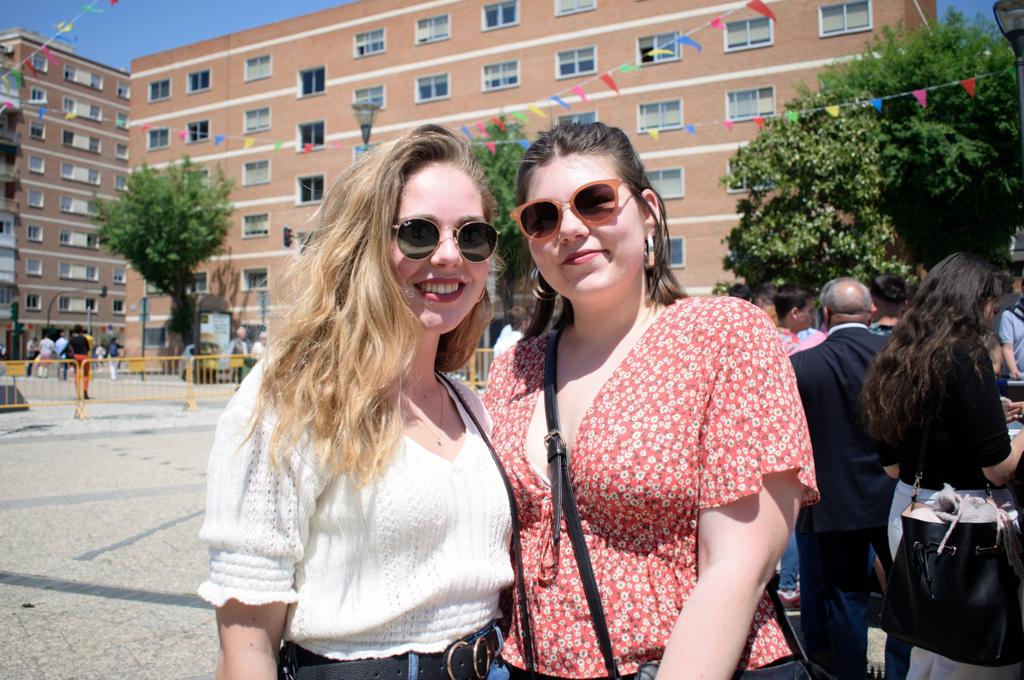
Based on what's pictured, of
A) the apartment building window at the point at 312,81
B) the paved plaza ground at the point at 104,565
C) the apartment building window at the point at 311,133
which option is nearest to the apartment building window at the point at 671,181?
the apartment building window at the point at 311,133

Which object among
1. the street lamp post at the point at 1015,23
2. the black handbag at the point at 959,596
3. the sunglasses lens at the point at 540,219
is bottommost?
the black handbag at the point at 959,596

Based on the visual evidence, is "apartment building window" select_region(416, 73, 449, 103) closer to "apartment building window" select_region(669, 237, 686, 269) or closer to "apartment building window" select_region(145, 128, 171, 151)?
"apartment building window" select_region(669, 237, 686, 269)

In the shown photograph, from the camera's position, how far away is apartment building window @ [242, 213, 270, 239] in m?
40.0

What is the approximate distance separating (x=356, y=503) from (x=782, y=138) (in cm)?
2291

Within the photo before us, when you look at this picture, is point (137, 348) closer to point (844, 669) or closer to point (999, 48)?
point (999, 48)

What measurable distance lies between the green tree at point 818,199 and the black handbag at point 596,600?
21.3m

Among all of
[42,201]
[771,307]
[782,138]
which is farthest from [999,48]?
[42,201]

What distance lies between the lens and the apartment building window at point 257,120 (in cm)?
4025

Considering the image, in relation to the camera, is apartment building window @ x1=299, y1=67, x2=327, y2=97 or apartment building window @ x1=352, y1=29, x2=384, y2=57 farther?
apartment building window @ x1=299, y1=67, x2=327, y2=97

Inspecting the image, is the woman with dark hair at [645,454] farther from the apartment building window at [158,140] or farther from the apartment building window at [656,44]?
the apartment building window at [158,140]

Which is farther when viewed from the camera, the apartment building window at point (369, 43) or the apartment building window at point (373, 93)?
the apartment building window at point (369, 43)

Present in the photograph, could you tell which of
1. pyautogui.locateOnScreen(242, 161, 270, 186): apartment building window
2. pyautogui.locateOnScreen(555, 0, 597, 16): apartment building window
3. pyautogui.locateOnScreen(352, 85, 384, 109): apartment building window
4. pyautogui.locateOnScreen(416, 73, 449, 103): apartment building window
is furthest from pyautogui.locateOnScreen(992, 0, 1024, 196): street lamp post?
pyautogui.locateOnScreen(242, 161, 270, 186): apartment building window

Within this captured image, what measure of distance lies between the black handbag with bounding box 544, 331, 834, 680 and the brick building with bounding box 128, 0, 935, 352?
949 inches

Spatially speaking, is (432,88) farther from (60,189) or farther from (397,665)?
(60,189)
